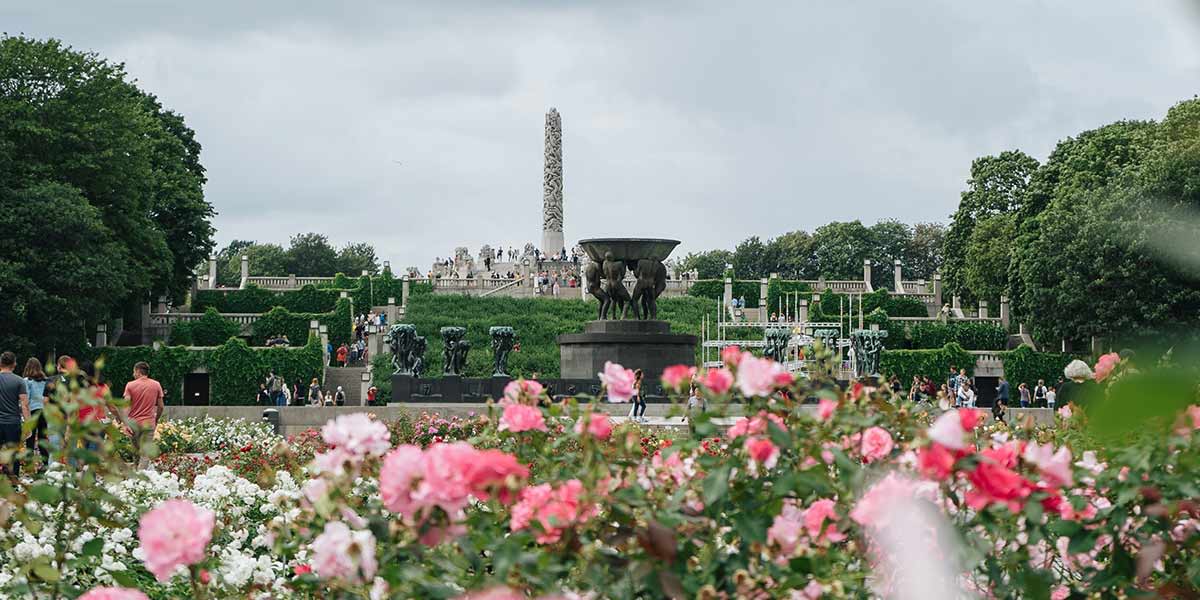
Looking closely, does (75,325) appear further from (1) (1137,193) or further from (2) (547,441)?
(2) (547,441)

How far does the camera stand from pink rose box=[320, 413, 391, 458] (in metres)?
3.81

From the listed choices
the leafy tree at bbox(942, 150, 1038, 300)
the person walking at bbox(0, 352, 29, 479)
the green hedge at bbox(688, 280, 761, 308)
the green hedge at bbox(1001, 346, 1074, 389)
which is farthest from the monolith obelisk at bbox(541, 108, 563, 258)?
the person walking at bbox(0, 352, 29, 479)

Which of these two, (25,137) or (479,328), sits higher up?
(25,137)

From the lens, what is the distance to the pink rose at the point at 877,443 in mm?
4270

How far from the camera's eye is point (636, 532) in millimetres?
3732

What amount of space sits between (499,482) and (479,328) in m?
50.6

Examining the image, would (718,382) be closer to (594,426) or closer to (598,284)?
(594,426)

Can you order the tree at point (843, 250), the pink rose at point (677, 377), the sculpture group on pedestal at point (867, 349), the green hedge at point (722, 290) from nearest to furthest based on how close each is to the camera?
the pink rose at point (677, 377) → the sculpture group on pedestal at point (867, 349) → the green hedge at point (722, 290) → the tree at point (843, 250)

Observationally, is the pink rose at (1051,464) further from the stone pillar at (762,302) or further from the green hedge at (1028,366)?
the stone pillar at (762,302)

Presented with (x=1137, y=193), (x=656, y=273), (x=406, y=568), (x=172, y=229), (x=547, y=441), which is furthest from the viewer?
(x=172, y=229)

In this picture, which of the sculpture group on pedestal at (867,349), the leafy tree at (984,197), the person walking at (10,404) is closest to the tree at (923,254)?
the leafy tree at (984,197)

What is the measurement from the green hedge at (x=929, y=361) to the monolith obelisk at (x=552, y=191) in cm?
3793

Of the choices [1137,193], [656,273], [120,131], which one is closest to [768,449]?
[656,273]

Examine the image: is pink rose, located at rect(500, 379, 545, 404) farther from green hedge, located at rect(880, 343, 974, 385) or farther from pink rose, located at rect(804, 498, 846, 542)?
green hedge, located at rect(880, 343, 974, 385)
